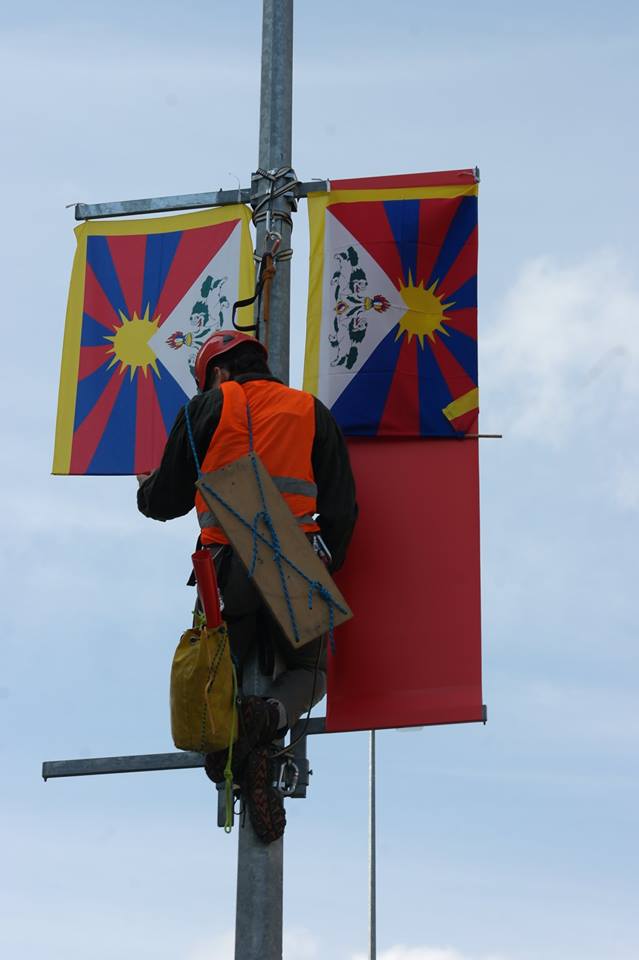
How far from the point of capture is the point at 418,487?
26.3 ft

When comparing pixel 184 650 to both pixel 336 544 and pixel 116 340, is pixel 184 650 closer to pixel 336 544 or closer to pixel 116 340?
pixel 336 544

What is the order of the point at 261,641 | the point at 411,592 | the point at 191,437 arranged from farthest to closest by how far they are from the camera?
the point at 411,592 → the point at 191,437 → the point at 261,641

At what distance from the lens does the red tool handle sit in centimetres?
630

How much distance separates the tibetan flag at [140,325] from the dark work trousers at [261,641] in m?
1.91

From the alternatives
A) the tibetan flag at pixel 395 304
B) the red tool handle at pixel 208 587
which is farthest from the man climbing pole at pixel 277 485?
the tibetan flag at pixel 395 304

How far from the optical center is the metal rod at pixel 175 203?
8480mm

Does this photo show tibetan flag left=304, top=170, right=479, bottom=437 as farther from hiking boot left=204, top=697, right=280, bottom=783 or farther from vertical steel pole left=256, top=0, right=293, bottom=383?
hiking boot left=204, top=697, right=280, bottom=783

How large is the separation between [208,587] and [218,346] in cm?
156

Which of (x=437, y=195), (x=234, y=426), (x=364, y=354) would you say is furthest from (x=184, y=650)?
(x=437, y=195)

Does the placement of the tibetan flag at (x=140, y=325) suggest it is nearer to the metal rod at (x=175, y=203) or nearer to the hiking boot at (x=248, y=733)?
the metal rod at (x=175, y=203)

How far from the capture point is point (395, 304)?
8.41 metres

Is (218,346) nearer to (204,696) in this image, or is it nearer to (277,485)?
(277,485)

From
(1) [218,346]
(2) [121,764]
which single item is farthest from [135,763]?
(1) [218,346]

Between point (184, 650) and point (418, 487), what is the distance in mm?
2188
